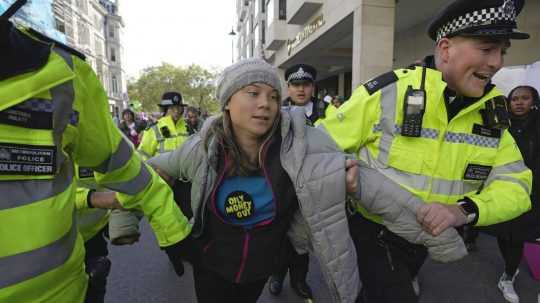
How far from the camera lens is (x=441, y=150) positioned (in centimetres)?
168

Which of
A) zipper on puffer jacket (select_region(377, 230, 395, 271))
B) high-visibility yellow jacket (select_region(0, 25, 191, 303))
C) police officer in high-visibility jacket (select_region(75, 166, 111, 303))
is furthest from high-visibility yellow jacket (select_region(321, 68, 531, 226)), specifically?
police officer in high-visibility jacket (select_region(75, 166, 111, 303))

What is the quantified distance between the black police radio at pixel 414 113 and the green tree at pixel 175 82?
3710 centimetres

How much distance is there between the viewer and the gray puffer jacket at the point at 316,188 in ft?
4.96

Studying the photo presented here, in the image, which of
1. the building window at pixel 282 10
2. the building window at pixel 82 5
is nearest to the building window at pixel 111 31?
the building window at pixel 82 5

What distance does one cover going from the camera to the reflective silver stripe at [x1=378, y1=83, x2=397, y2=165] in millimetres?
1733

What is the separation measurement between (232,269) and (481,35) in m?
1.65

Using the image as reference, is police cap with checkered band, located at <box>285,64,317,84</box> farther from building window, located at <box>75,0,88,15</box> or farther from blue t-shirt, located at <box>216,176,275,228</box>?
building window, located at <box>75,0,88,15</box>

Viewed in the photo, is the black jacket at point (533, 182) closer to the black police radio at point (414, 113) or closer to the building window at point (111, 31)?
the black police radio at point (414, 113)

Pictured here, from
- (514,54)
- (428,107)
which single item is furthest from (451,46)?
(514,54)

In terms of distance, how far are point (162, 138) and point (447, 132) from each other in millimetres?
3847

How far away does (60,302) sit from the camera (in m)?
1.11

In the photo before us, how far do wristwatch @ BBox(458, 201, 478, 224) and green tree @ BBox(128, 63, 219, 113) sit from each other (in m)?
37.3

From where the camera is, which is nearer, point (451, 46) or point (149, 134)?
point (451, 46)

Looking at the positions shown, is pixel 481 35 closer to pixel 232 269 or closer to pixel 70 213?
pixel 232 269
